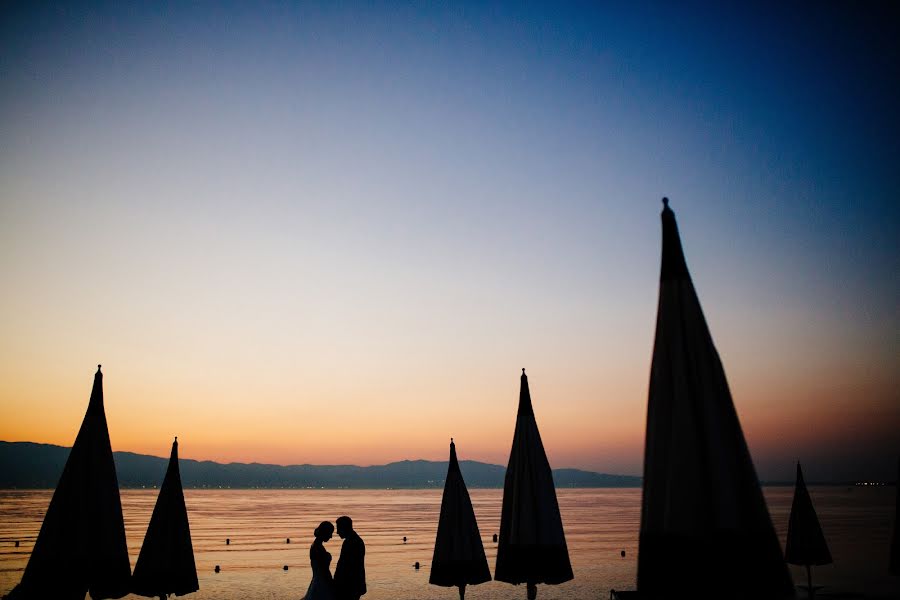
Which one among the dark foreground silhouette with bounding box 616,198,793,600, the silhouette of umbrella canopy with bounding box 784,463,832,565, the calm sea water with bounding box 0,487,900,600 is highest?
the dark foreground silhouette with bounding box 616,198,793,600

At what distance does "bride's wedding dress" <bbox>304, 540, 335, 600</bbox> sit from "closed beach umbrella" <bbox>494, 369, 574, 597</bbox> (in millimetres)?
3343

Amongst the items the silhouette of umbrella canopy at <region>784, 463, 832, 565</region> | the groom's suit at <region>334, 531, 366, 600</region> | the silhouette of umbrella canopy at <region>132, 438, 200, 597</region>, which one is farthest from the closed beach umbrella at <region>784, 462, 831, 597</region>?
the silhouette of umbrella canopy at <region>132, 438, 200, 597</region>

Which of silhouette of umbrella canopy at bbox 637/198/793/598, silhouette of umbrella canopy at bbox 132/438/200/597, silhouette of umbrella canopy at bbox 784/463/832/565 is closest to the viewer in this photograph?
silhouette of umbrella canopy at bbox 637/198/793/598

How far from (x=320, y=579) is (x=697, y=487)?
207 inches

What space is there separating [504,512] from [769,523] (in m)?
7.28

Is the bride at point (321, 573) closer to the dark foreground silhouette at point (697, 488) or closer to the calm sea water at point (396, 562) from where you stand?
the dark foreground silhouette at point (697, 488)

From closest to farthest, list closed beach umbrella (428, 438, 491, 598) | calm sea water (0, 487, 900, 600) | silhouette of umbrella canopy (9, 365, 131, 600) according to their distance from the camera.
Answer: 1. silhouette of umbrella canopy (9, 365, 131, 600)
2. closed beach umbrella (428, 438, 491, 598)
3. calm sea water (0, 487, 900, 600)

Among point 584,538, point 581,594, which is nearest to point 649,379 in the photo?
point 581,594

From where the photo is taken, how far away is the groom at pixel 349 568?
7.62m

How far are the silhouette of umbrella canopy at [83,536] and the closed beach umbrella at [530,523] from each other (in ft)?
19.1

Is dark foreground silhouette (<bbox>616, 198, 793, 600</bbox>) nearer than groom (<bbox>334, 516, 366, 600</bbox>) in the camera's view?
Yes

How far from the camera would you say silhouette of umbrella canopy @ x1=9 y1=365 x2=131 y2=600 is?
839 cm

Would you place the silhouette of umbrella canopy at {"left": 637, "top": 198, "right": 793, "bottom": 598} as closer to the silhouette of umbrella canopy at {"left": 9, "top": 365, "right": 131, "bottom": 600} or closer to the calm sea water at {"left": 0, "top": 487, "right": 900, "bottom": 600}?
the silhouette of umbrella canopy at {"left": 9, "top": 365, "right": 131, "bottom": 600}

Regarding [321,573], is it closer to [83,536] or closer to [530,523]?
[83,536]
